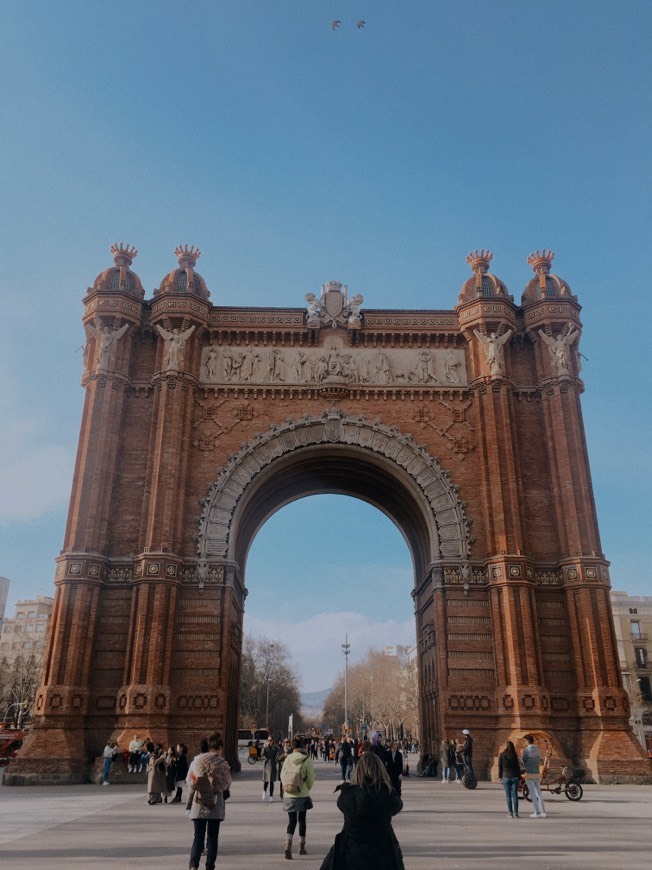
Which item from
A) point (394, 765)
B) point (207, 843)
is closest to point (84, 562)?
point (394, 765)

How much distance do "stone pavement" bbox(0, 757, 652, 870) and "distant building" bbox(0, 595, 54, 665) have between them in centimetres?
9271

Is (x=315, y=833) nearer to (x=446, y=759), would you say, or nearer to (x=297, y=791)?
(x=297, y=791)

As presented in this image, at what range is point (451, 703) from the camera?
23.8m

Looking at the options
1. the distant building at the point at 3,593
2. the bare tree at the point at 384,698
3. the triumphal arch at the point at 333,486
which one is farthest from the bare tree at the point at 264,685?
the triumphal arch at the point at 333,486

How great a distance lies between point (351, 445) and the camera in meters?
27.1

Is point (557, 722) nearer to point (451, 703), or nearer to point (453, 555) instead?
point (451, 703)

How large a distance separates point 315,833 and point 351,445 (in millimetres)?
16677

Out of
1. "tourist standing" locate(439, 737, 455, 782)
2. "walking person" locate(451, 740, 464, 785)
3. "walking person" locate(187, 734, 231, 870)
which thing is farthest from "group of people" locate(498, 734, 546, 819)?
"tourist standing" locate(439, 737, 455, 782)

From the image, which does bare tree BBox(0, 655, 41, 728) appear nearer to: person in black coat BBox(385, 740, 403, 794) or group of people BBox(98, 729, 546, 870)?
group of people BBox(98, 729, 546, 870)

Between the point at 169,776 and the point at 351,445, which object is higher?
the point at 351,445

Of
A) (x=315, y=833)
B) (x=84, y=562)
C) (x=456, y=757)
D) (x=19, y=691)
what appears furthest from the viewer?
(x=19, y=691)

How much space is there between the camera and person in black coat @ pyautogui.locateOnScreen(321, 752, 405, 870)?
4949 mm

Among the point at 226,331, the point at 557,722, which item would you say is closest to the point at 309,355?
the point at 226,331

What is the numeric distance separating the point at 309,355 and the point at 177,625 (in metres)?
11.4
